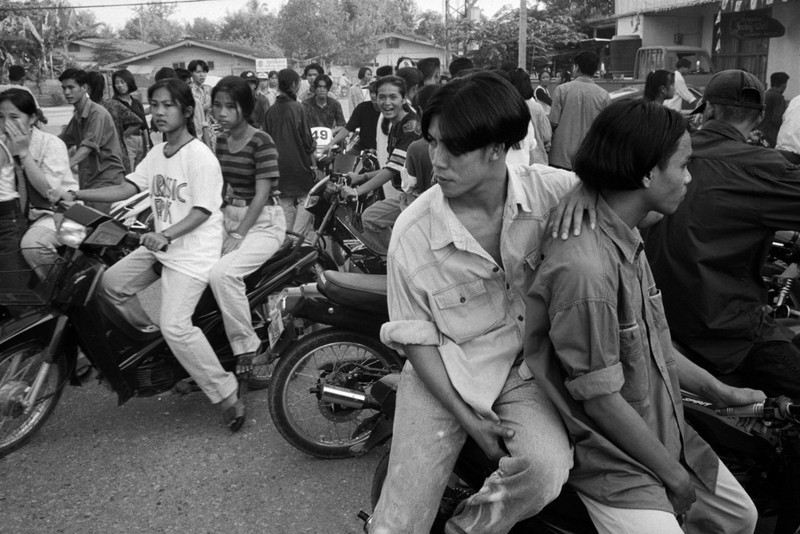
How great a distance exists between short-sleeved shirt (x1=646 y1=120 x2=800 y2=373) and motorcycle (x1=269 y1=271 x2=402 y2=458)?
1.29 meters

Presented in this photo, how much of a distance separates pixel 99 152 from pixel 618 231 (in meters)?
5.91

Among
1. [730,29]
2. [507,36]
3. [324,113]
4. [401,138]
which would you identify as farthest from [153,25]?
[401,138]

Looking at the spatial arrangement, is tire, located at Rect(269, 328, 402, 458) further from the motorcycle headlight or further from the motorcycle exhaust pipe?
the motorcycle headlight

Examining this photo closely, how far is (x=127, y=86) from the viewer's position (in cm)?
980

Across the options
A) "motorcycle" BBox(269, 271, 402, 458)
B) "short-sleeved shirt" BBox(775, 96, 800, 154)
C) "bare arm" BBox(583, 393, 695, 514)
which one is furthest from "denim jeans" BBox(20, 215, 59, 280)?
"short-sleeved shirt" BBox(775, 96, 800, 154)

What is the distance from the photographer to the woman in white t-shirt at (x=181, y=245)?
3.77 meters

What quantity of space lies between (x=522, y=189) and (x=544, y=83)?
16.7 meters

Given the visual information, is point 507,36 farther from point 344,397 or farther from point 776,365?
point 776,365

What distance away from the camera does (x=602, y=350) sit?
177cm

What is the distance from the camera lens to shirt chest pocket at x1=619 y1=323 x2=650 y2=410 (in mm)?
1860

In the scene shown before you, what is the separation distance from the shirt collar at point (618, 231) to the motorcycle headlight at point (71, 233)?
8.53ft

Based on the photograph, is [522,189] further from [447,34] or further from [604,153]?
[447,34]

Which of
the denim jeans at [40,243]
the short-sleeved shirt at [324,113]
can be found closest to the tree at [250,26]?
the short-sleeved shirt at [324,113]

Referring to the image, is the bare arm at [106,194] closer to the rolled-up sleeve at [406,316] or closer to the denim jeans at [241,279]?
the denim jeans at [241,279]
